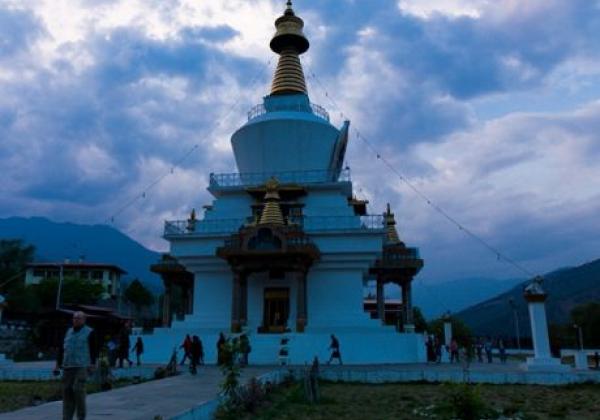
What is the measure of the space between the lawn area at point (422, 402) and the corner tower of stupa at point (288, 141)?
16.7 m

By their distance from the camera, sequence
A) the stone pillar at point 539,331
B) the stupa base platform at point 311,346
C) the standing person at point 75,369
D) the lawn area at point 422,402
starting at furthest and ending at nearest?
the stupa base platform at point 311,346
the stone pillar at point 539,331
the lawn area at point 422,402
the standing person at point 75,369

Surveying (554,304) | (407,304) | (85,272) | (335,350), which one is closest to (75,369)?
(335,350)

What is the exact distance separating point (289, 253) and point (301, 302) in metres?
2.45

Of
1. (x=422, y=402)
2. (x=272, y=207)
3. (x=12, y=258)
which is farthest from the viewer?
(x=12, y=258)

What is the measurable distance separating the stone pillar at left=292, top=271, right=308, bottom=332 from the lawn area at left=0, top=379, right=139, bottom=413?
9.26 m

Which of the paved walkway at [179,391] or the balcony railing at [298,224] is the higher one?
the balcony railing at [298,224]

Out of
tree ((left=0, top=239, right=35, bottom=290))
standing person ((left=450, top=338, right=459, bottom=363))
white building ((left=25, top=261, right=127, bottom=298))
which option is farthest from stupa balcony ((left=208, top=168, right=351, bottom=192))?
white building ((left=25, top=261, right=127, bottom=298))

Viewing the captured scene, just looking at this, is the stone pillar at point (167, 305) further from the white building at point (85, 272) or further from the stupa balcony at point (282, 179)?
the white building at point (85, 272)

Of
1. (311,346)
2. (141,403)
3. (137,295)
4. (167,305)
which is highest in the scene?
(137,295)

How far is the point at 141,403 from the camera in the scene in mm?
10219

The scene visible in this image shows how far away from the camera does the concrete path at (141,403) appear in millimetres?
8656

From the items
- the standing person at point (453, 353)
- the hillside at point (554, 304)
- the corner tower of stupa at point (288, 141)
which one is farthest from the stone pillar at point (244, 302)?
the hillside at point (554, 304)

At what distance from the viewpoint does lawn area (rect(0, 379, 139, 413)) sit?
12406 millimetres

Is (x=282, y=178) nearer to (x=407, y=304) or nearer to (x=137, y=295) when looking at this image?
(x=407, y=304)
